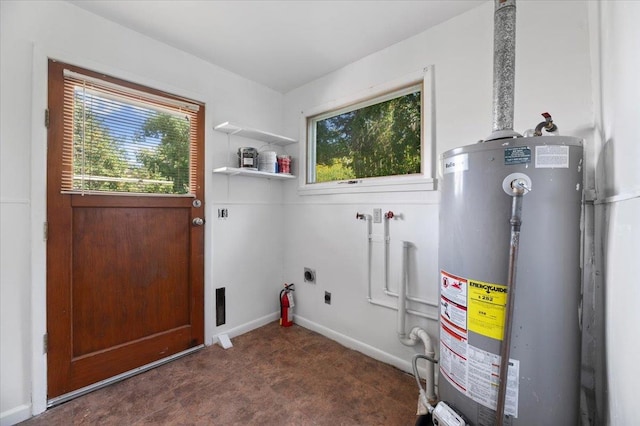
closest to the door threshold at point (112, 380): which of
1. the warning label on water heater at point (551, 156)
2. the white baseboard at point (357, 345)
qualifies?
the white baseboard at point (357, 345)

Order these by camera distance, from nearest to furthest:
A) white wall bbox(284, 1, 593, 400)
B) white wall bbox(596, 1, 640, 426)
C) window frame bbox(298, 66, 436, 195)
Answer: white wall bbox(596, 1, 640, 426) → white wall bbox(284, 1, 593, 400) → window frame bbox(298, 66, 436, 195)

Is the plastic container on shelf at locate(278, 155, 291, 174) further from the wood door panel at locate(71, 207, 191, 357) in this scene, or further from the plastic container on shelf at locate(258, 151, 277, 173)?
the wood door panel at locate(71, 207, 191, 357)

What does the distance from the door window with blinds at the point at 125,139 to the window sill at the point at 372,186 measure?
1.19m

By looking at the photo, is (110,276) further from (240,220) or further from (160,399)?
(240,220)

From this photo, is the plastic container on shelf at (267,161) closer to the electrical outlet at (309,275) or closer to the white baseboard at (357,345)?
the electrical outlet at (309,275)

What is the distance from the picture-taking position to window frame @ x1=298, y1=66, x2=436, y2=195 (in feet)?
6.77

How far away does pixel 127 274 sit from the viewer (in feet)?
6.91

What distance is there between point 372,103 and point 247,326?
2571mm

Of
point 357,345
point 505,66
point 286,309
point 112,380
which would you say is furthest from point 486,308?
point 112,380

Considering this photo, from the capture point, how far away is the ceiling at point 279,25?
1.84 m

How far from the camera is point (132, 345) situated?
211 cm

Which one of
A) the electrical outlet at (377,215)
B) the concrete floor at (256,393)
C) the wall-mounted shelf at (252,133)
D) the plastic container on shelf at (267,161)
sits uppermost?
the wall-mounted shelf at (252,133)

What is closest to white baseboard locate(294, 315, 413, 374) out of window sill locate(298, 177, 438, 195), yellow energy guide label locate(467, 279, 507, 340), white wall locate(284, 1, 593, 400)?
white wall locate(284, 1, 593, 400)

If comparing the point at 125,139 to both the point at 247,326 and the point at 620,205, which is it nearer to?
the point at 247,326
